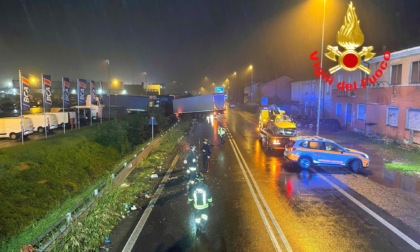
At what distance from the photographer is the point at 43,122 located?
92.3ft

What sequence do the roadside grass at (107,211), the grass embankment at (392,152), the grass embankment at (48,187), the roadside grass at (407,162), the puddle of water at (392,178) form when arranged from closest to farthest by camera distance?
the roadside grass at (107,211)
the grass embankment at (48,187)
the puddle of water at (392,178)
the roadside grass at (407,162)
the grass embankment at (392,152)

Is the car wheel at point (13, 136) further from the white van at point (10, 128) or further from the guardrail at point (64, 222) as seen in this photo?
the guardrail at point (64, 222)

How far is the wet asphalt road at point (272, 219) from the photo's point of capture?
7.98 meters

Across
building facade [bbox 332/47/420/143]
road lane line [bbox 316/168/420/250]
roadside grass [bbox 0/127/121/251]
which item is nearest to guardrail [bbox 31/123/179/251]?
roadside grass [bbox 0/127/121/251]

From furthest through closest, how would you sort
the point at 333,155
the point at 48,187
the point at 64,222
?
the point at 333,155 < the point at 48,187 < the point at 64,222

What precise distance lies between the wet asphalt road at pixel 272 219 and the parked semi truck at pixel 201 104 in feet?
111

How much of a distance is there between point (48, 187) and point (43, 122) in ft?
55.9

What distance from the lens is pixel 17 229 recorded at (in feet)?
31.7

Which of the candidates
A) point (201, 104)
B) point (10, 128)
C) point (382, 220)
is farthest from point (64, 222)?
point (201, 104)

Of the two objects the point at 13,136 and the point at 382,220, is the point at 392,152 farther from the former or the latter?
the point at 13,136

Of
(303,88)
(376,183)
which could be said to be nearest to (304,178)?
(376,183)

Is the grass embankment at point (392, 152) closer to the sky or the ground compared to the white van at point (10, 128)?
closer to the ground

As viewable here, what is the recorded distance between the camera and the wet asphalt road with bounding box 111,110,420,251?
798cm

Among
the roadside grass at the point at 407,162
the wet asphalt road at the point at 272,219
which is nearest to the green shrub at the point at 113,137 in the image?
the wet asphalt road at the point at 272,219
